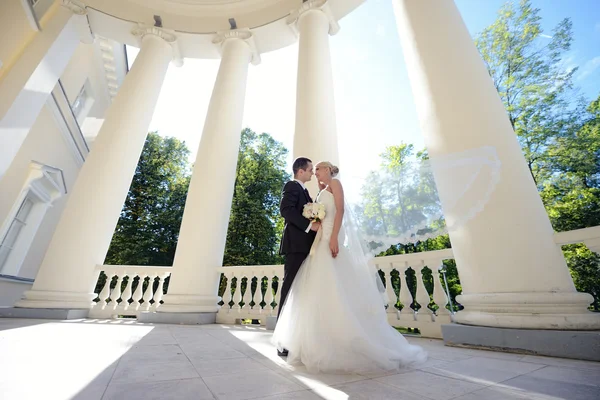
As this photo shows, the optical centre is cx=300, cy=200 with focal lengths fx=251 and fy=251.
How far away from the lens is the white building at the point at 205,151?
3.11 metres

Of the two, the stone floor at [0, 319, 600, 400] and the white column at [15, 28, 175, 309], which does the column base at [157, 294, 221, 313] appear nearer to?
the white column at [15, 28, 175, 309]

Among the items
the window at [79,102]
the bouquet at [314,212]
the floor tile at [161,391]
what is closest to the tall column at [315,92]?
the bouquet at [314,212]

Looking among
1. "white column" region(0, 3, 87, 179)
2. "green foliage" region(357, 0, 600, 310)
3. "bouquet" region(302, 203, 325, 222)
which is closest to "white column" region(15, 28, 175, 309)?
"white column" region(0, 3, 87, 179)

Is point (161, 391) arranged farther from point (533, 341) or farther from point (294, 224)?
point (533, 341)

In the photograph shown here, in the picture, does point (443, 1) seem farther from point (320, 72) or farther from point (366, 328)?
point (366, 328)

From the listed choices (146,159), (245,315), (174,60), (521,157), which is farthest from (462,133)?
(146,159)

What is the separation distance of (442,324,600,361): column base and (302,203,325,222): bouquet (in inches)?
98.2

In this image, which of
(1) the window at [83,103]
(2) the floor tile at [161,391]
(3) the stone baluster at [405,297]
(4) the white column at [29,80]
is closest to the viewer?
(2) the floor tile at [161,391]

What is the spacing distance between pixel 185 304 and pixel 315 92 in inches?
257

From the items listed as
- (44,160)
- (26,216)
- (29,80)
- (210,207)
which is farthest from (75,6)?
(210,207)

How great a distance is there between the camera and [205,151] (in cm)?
777

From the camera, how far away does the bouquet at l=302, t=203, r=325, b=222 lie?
300 cm

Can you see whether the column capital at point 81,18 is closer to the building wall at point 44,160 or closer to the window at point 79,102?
the building wall at point 44,160

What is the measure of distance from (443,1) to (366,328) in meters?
5.76
